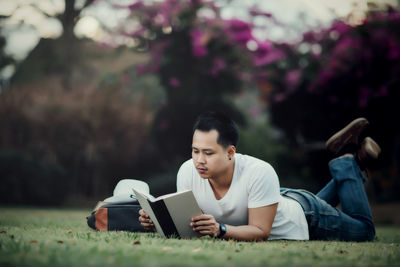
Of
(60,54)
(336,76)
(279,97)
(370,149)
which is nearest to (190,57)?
(279,97)

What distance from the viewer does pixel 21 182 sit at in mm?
12117

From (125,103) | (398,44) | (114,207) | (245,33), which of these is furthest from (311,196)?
(125,103)

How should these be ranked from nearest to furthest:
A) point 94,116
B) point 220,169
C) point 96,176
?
point 220,169
point 94,116
point 96,176

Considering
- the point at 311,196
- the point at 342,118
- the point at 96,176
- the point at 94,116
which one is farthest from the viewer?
the point at 96,176

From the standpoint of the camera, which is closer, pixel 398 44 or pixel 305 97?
pixel 398 44

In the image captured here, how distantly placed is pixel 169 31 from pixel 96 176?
17.1 feet

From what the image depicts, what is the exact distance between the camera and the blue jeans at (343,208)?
4992mm

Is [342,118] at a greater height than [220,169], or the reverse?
[342,118]

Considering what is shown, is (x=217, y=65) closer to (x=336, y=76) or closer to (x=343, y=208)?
(x=336, y=76)

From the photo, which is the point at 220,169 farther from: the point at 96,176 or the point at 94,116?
the point at 96,176

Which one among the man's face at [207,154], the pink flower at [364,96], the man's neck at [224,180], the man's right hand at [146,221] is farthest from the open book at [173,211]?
the pink flower at [364,96]

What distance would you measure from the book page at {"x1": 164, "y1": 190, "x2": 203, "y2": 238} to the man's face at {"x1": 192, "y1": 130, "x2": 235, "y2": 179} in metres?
0.31

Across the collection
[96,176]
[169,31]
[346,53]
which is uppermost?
[169,31]

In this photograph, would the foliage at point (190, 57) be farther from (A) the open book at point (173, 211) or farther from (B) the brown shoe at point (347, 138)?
(A) the open book at point (173, 211)
